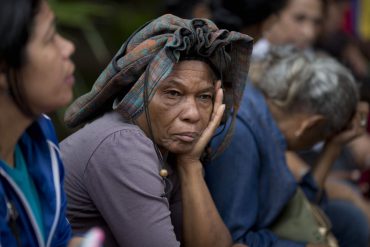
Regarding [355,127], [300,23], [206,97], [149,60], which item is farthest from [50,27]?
[300,23]

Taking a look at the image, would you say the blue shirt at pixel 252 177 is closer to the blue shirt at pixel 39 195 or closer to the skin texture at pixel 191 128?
the skin texture at pixel 191 128

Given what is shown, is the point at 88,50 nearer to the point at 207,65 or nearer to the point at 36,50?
the point at 207,65

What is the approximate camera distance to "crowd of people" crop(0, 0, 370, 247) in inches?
88.3

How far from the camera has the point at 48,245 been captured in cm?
240

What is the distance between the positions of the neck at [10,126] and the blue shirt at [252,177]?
1273 mm

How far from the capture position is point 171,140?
9.84ft

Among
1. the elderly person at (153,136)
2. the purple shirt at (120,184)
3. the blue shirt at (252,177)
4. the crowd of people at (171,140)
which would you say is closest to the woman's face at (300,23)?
the crowd of people at (171,140)

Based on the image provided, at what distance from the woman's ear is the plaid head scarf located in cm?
80

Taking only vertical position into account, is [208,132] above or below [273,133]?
above

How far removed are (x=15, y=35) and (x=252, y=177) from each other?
169 centimetres

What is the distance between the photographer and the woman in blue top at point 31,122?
82.4 inches

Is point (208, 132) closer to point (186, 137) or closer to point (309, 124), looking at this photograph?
point (186, 137)

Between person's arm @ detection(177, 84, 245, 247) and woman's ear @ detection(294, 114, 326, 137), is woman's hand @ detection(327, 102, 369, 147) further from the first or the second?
person's arm @ detection(177, 84, 245, 247)

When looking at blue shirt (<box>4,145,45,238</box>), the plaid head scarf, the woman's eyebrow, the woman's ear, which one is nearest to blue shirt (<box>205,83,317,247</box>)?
the woman's ear
